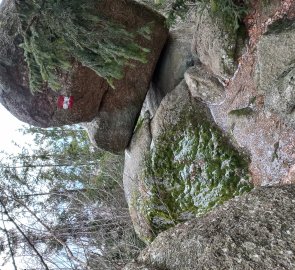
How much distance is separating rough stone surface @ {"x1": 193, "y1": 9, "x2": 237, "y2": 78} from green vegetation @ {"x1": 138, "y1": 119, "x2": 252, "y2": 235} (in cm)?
83

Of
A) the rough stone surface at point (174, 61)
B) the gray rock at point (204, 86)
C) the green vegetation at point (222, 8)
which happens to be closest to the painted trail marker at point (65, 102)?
the rough stone surface at point (174, 61)

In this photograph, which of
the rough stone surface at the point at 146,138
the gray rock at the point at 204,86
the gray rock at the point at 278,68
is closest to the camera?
the gray rock at the point at 278,68

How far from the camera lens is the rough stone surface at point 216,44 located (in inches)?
205

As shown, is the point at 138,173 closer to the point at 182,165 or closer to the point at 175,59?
the point at 182,165

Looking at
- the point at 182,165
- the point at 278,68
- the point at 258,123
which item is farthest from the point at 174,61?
the point at 278,68

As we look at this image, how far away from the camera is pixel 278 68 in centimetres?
465

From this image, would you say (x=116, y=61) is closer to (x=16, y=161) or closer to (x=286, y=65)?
(x=286, y=65)

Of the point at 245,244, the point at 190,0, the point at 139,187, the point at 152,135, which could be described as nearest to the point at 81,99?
the point at 152,135

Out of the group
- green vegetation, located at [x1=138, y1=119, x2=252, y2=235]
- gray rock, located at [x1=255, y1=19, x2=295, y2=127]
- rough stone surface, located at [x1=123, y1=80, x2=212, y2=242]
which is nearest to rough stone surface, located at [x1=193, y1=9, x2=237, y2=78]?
gray rock, located at [x1=255, y1=19, x2=295, y2=127]

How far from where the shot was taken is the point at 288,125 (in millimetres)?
4605

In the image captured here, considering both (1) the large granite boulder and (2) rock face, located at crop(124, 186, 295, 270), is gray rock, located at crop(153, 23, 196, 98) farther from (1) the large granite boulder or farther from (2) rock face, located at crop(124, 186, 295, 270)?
(2) rock face, located at crop(124, 186, 295, 270)

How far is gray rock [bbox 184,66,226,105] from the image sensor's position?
5.73 metres

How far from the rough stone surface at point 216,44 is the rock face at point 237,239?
2160 mm

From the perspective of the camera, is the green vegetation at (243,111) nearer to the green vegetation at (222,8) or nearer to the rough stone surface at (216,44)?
the rough stone surface at (216,44)
